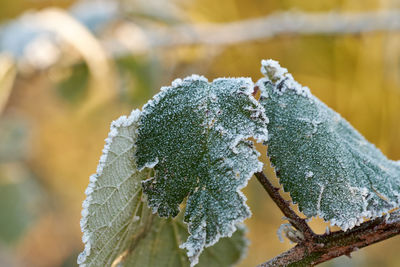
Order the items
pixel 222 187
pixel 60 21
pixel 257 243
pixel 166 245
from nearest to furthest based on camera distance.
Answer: pixel 222 187 → pixel 166 245 → pixel 60 21 → pixel 257 243

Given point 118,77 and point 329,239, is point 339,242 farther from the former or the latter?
point 118,77

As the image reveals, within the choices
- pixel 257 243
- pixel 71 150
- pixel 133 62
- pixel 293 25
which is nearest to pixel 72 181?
pixel 71 150

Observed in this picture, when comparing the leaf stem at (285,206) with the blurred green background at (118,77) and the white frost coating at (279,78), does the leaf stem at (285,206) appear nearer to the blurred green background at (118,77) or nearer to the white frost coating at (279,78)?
the white frost coating at (279,78)

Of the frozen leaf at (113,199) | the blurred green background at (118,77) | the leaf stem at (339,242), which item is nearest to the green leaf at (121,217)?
the frozen leaf at (113,199)

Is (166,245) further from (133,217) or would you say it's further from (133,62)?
(133,62)

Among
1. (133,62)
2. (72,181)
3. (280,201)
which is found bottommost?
(280,201)

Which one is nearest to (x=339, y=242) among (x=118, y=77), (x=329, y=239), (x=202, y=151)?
(x=329, y=239)

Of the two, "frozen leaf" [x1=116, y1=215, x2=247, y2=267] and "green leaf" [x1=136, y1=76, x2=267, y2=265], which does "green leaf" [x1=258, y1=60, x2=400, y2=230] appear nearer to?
"green leaf" [x1=136, y1=76, x2=267, y2=265]
